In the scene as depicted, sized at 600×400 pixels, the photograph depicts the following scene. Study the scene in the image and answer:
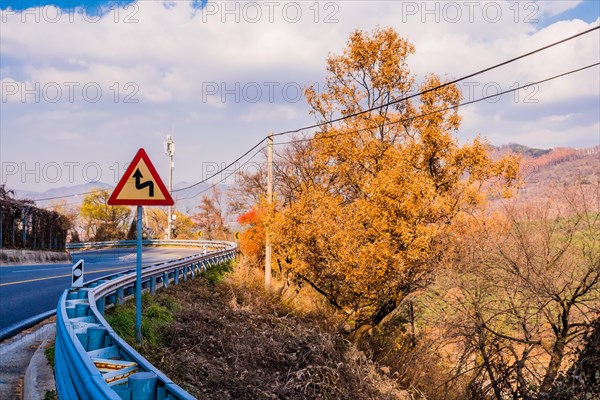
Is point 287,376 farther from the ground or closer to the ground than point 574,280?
closer to the ground

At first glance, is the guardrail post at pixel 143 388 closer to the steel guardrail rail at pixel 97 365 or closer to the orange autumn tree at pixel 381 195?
the steel guardrail rail at pixel 97 365

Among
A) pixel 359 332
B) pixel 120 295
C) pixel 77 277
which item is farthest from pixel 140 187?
pixel 359 332

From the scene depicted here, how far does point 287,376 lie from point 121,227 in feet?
165

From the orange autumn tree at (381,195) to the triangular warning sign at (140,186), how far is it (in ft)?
30.2

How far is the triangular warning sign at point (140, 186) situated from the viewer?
7.46 meters

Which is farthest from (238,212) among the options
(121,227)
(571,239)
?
(571,239)

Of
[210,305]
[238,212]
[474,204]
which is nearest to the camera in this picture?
[210,305]

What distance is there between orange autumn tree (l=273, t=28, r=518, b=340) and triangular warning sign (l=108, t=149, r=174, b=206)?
9.22 m

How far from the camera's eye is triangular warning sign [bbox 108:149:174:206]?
294 inches

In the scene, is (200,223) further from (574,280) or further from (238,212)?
(574,280)

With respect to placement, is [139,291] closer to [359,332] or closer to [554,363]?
→ [554,363]

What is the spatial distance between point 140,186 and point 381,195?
34.2 ft

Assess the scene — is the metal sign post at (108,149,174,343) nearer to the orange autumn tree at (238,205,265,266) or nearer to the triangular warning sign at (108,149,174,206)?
the triangular warning sign at (108,149,174,206)

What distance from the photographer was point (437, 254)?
16859mm
